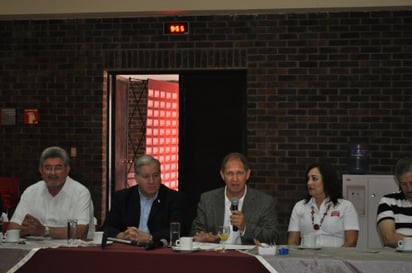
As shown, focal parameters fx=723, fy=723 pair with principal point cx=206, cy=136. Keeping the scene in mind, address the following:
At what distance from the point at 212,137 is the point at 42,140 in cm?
194

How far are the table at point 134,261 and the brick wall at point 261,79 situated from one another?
3.82 meters

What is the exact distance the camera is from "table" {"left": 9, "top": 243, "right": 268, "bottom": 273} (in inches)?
155

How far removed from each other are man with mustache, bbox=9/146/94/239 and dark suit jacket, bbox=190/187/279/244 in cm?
81

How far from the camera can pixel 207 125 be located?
8188 millimetres

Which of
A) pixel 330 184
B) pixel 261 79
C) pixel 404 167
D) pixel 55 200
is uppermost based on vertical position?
pixel 261 79

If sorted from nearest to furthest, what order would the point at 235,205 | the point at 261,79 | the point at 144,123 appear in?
the point at 235,205 < the point at 261,79 < the point at 144,123

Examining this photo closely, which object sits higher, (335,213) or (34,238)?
(335,213)

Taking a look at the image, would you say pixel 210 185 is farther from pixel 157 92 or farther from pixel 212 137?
pixel 157 92

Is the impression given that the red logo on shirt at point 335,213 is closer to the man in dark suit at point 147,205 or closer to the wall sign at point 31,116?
the man in dark suit at point 147,205

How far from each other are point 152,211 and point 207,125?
10.4ft

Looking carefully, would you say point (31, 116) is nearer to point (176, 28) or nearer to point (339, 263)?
point (176, 28)

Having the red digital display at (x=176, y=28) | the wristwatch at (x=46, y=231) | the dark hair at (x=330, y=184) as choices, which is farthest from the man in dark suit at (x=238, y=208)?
the red digital display at (x=176, y=28)

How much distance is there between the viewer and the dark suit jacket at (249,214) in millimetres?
4949

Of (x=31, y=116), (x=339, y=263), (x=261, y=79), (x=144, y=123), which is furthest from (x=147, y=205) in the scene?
(x=144, y=123)
